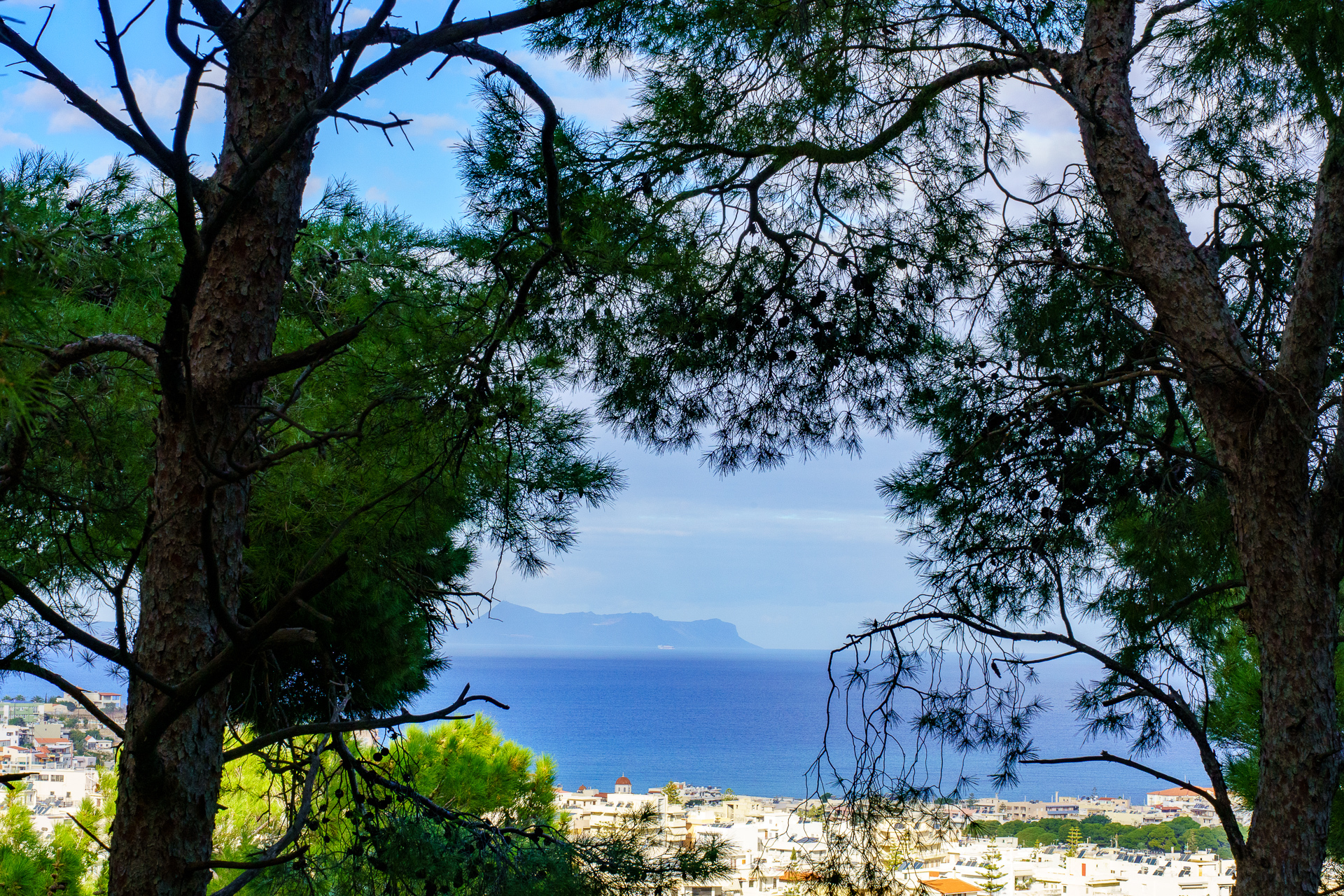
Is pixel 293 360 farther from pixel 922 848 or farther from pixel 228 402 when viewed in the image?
pixel 922 848

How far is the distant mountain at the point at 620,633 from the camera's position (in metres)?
168

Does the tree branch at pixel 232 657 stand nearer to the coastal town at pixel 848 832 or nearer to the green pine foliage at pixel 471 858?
the coastal town at pixel 848 832

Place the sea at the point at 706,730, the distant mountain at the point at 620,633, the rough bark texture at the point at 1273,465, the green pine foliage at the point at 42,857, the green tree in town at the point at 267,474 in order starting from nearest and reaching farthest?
the green tree in town at the point at 267,474 → the rough bark texture at the point at 1273,465 → the green pine foliage at the point at 42,857 → the sea at the point at 706,730 → the distant mountain at the point at 620,633

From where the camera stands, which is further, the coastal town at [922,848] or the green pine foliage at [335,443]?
the coastal town at [922,848]

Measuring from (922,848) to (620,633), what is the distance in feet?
573

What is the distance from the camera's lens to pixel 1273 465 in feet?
6.77

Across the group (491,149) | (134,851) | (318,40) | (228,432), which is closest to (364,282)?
(491,149)

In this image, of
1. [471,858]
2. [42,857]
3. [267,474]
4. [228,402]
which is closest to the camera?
[228,402]

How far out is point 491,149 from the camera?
2.50m

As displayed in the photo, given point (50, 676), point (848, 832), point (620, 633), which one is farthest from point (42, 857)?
point (620, 633)

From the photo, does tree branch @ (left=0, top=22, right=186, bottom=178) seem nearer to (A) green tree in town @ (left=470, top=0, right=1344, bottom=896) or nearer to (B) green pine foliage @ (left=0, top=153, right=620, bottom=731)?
(B) green pine foliage @ (left=0, top=153, right=620, bottom=731)

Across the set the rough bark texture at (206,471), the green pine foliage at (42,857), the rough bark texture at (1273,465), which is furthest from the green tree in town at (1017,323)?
the green pine foliage at (42,857)

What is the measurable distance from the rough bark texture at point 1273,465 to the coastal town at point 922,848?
376mm

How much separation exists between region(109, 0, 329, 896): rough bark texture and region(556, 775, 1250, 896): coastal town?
108 cm
